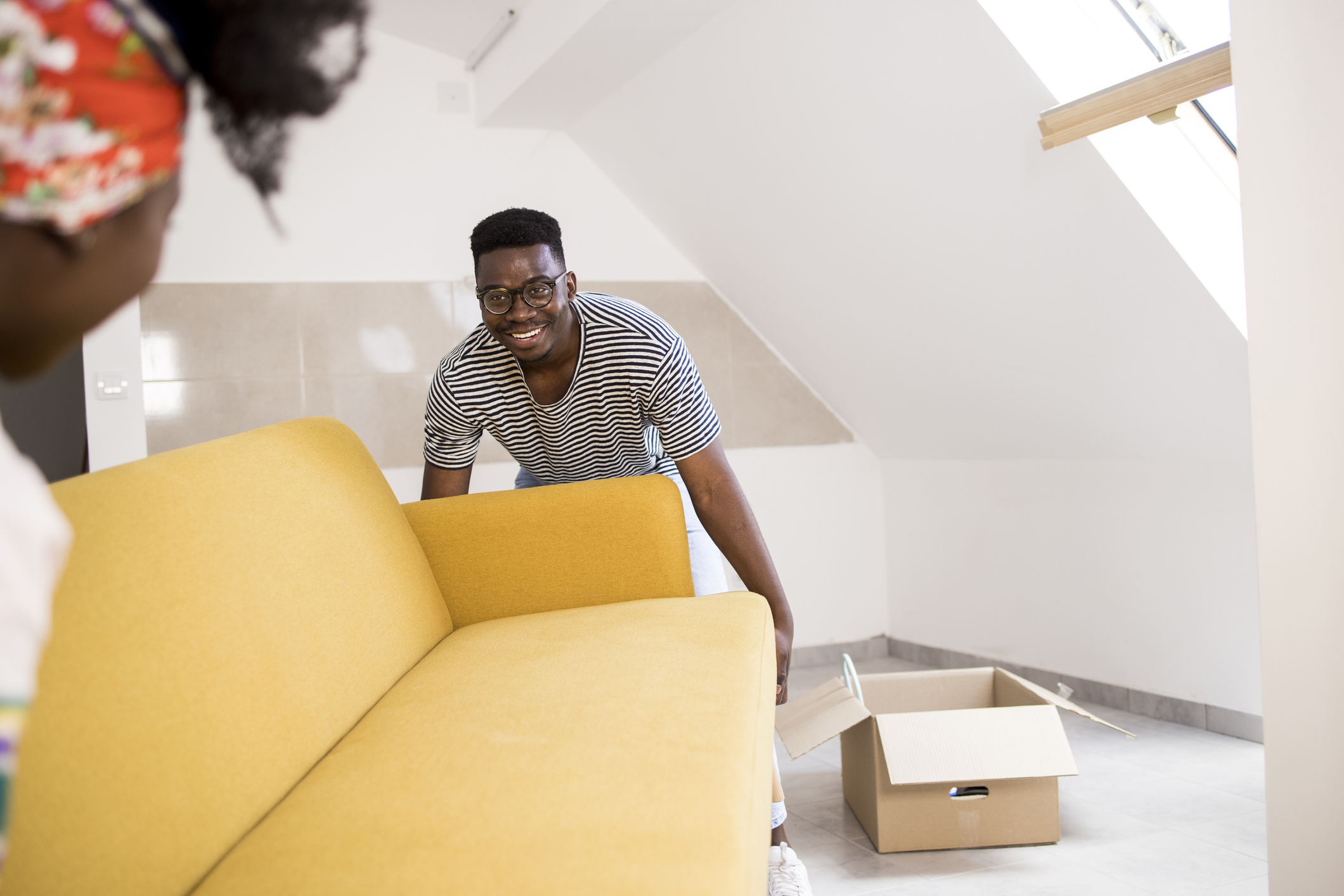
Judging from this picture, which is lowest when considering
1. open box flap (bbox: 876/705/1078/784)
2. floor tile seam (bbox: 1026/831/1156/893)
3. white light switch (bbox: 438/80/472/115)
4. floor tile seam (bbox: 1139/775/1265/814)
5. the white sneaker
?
floor tile seam (bbox: 1026/831/1156/893)

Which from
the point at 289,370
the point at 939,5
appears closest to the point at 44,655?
the point at 939,5

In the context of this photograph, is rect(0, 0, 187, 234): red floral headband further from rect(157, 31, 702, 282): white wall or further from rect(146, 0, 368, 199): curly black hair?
rect(157, 31, 702, 282): white wall

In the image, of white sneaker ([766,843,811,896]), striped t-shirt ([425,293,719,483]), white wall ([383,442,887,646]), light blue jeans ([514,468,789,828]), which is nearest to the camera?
white sneaker ([766,843,811,896])

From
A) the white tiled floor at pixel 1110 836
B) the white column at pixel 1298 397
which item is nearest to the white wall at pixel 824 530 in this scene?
the white tiled floor at pixel 1110 836

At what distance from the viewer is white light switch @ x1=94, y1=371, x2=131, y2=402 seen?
332 centimetres

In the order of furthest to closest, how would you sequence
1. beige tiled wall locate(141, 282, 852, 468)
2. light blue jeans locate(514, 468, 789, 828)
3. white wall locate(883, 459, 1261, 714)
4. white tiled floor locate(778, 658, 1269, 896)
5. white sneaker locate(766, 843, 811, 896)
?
beige tiled wall locate(141, 282, 852, 468) < white wall locate(883, 459, 1261, 714) < light blue jeans locate(514, 468, 789, 828) < white tiled floor locate(778, 658, 1269, 896) < white sneaker locate(766, 843, 811, 896)

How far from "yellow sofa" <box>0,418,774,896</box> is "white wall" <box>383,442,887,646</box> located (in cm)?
237

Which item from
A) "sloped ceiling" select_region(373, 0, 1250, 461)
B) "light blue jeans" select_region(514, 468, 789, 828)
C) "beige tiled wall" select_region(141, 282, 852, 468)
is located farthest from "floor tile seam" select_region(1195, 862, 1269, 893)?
"beige tiled wall" select_region(141, 282, 852, 468)

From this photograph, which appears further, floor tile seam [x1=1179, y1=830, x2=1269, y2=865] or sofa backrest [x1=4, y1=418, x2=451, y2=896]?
floor tile seam [x1=1179, y1=830, x2=1269, y2=865]

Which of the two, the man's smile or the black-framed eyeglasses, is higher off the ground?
the black-framed eyeglasses

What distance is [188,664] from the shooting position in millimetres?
953

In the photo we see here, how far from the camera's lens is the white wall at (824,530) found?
4.03 m

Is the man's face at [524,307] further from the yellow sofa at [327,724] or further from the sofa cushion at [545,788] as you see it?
the sofa cushion at [545,788]

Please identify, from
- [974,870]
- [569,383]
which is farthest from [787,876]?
[569,383]
